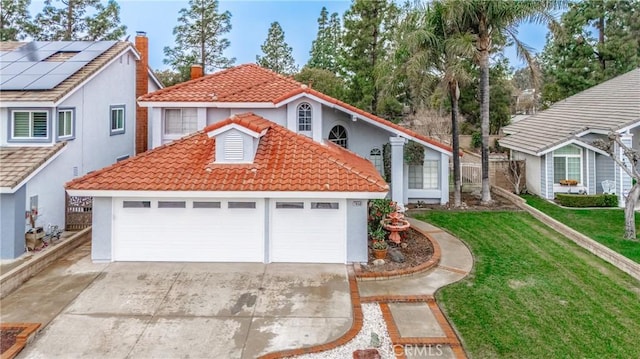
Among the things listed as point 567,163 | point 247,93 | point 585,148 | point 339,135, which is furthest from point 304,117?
point 585,148

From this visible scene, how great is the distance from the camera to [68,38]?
35.1m

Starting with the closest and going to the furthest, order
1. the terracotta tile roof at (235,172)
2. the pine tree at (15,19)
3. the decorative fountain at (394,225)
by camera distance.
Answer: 1. the terracotta tile roof at (235,172)
2. the decorative fountain at (394,225)
3. the pine tree at (15,19)

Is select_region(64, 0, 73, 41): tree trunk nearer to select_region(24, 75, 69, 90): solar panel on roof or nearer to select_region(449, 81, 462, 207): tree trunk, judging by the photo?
select_region(24, 75, 69, 90): solar panel on roof

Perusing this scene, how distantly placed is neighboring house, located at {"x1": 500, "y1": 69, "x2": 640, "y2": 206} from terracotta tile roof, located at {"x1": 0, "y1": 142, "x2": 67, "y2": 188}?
2048cm

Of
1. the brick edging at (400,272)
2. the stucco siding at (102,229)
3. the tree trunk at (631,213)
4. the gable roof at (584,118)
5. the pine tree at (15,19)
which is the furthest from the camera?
the pine tree at (15,19)

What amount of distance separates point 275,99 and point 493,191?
1290 centimetres

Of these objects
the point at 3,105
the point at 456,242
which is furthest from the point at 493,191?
the point at 3,105

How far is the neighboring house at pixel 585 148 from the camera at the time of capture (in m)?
19.4

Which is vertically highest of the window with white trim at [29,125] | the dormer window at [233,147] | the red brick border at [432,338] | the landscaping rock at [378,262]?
the window with white trim at [29,125]

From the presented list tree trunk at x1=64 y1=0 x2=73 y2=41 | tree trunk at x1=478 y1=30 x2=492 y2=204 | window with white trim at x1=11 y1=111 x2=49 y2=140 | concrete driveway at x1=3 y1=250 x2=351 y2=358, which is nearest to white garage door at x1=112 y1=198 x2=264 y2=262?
concrete driveway at x1=3 y1=250 x2=351 y2=358

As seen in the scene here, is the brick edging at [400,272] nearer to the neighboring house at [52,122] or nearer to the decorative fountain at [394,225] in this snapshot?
the decorative fountain at [394,225]

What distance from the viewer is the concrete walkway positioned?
790 cm

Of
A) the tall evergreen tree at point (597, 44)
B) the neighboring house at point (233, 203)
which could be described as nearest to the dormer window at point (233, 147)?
the neighboring house at point (233, 203)

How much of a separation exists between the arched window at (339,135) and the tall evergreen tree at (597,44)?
21.4m
